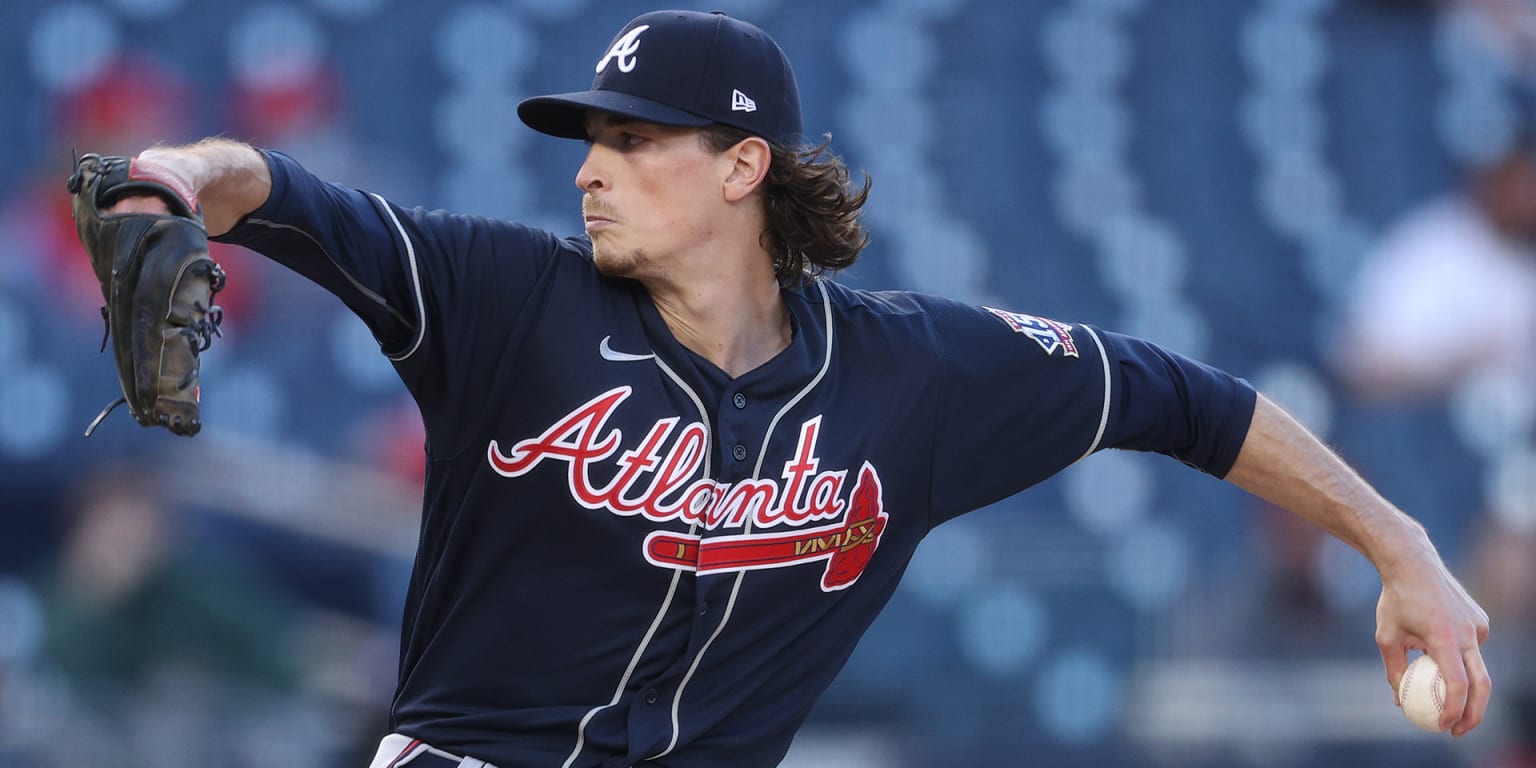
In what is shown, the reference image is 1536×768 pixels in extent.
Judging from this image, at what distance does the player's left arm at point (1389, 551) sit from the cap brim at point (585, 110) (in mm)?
1107

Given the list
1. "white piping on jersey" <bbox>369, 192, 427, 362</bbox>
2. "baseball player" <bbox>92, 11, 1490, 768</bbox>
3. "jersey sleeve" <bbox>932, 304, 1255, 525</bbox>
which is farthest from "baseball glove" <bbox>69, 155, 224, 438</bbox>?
"jersey sleeve" <bbox>932, 304, 1255, 525</bbox>

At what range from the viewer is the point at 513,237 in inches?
98.9

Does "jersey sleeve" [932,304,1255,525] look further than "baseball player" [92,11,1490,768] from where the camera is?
Yes

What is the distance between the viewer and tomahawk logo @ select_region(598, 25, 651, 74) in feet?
8.57

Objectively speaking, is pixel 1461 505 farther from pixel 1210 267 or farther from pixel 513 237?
pixel 513 237

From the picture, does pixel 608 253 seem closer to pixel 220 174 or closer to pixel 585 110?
pixel 585 110

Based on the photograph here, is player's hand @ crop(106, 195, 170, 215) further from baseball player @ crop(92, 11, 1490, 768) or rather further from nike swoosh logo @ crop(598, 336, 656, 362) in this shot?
nike swoosh logo @ crop(598, 336, 656, 362)

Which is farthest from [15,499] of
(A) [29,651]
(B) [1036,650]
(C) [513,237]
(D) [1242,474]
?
(D) [1242,474]

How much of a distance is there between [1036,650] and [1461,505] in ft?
6.35

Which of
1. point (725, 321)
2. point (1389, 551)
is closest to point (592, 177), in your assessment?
point (725, 321)

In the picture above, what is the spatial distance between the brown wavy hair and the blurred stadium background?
3.19 meters

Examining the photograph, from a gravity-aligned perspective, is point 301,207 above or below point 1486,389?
above

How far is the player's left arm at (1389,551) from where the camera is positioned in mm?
2662

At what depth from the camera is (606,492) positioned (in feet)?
8.09
